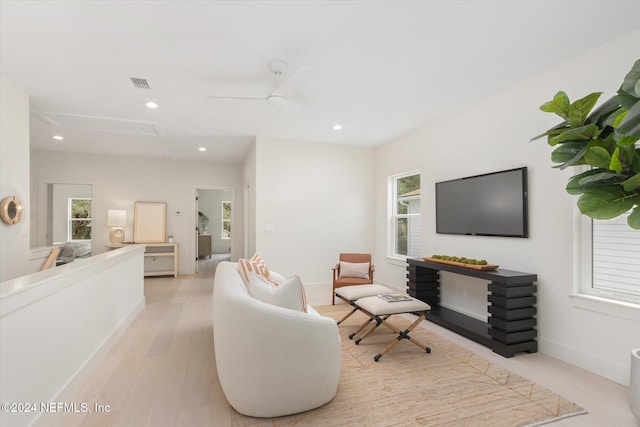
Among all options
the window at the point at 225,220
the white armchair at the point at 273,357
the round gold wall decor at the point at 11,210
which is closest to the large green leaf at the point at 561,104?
the white armchair at the point at 273,357

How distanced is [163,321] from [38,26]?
10.4 feet

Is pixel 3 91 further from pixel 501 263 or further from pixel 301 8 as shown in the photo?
pixel 501 263

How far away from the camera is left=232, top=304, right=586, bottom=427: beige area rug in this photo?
1888 mm

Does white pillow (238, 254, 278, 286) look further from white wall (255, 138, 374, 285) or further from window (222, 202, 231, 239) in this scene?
window (222, 202, 231, 239)

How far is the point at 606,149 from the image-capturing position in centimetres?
102

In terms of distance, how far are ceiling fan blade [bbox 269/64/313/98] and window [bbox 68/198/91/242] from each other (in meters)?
8.79

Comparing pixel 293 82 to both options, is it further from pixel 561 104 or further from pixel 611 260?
pixel 611 260

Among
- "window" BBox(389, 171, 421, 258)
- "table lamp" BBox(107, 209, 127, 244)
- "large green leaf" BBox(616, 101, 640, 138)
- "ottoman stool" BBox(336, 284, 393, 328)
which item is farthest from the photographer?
"table lamp" BBox(107, 209, 127, 244)

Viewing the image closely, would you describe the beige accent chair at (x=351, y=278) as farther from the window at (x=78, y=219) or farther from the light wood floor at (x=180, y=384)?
the window at (x=78, y=219)

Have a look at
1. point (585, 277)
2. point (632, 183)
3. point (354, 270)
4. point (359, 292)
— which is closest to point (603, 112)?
Answer: point (632, 183)

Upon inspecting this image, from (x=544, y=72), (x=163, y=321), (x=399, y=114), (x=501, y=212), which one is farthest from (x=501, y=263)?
(x=163, y=321)

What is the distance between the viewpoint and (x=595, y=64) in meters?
2.56

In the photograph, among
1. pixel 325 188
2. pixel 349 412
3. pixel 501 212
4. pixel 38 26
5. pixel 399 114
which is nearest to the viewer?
pixel 349 412

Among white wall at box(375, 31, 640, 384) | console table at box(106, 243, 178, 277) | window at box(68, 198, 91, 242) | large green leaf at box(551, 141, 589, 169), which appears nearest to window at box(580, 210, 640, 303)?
white wall at box(375, 31, 640, 384)
